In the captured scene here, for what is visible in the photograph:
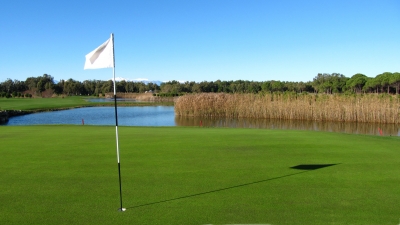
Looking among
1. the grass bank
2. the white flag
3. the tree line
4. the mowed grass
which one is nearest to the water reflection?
the mowed grass

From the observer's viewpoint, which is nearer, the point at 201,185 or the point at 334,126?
the point at 201,185

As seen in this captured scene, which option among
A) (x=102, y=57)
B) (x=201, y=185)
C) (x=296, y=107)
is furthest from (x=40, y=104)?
(x=201, y=185)

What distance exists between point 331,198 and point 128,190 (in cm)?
343

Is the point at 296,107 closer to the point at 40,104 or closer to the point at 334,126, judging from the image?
the point at 334,126

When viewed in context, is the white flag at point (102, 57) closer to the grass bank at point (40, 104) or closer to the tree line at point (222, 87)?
the grass bank at point (40, 104)

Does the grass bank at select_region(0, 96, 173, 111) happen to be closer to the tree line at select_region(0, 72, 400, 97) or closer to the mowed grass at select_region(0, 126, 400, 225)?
the tree line at select_region(0, 72, 400, 97)

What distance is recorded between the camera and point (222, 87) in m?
125

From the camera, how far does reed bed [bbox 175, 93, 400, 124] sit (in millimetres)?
30859

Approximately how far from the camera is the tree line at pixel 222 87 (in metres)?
76.2

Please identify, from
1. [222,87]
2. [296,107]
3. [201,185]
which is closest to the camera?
[201,185]

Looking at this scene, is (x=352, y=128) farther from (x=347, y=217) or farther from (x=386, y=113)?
(x=347, y=217)

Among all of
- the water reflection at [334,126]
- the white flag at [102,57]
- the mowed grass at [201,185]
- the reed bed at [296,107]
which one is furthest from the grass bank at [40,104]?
the white flag at [102,57]

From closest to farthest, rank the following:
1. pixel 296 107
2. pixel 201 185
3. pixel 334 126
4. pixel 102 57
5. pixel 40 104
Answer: pixel 102 57
pixel 201 185
pixel 334 126
pixel 296 107
pixel 40 104

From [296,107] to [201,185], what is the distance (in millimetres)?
30533
